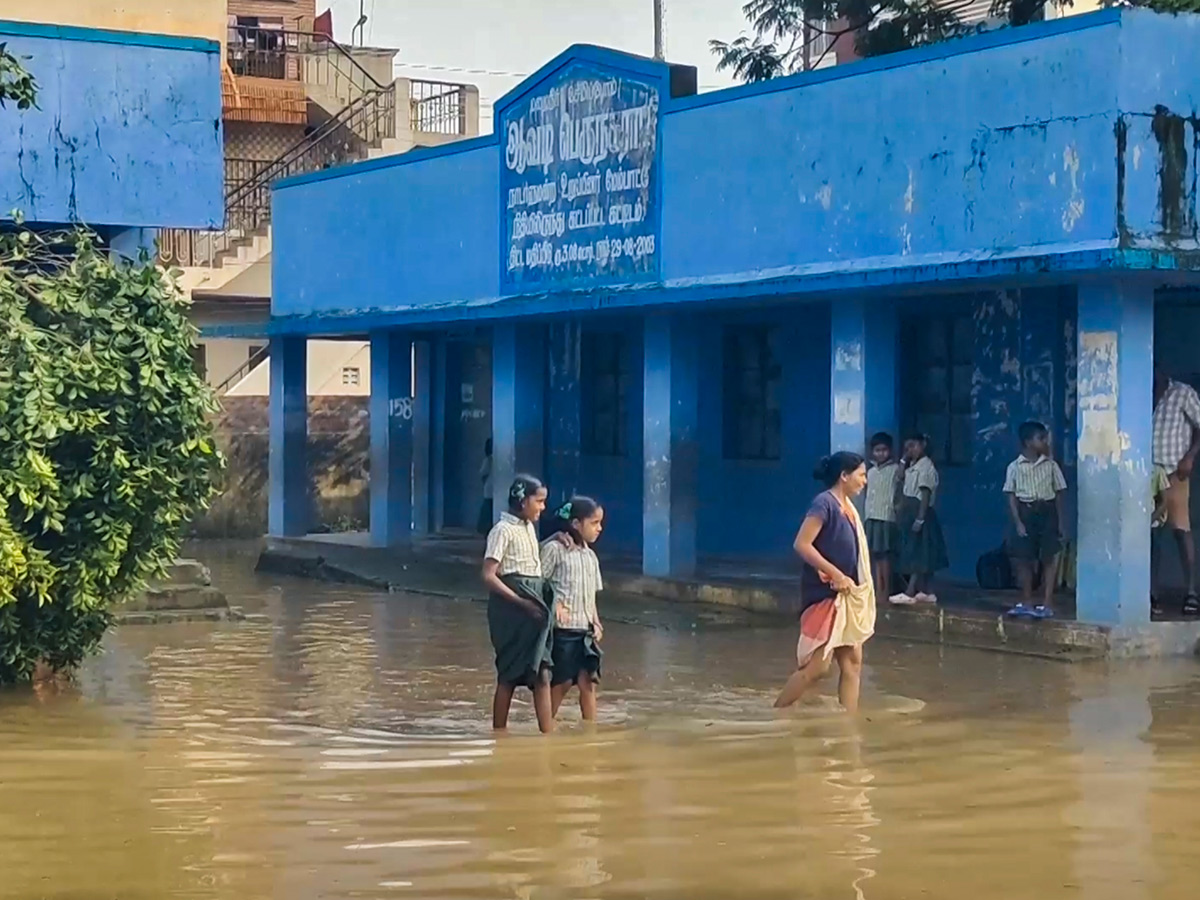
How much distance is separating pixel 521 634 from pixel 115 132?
A: 7515 mm

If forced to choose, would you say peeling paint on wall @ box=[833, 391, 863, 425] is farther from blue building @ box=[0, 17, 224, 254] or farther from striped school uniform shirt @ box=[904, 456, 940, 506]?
blue building @ box=[0, 17, 224, 254]

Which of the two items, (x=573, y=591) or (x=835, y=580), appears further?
(x=835, y=580)

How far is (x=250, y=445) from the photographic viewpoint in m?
29.1

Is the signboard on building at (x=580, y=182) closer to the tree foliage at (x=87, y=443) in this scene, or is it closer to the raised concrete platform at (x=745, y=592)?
the raised concrete platform at (x=745, y=592)

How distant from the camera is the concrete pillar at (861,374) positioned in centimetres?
1606

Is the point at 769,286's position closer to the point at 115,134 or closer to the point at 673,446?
the point at 673,446

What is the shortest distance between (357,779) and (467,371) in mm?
16340

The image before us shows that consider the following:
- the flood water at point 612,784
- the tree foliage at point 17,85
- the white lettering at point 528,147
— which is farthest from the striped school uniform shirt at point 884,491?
the tree foliage at point 17,85

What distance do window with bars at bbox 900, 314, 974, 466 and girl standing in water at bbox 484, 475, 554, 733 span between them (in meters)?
8.14

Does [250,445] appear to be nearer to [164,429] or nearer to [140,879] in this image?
[164,429]

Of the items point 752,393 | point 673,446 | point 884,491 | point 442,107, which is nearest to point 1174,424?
point 884,491

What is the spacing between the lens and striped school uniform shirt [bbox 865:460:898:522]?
15703mm

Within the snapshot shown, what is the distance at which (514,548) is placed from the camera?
10289mm

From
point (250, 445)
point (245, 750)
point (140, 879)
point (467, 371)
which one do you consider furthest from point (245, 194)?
point (140, 879)
